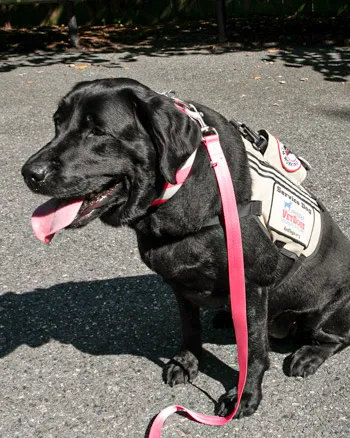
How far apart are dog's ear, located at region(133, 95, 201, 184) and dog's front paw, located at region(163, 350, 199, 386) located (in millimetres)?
1164

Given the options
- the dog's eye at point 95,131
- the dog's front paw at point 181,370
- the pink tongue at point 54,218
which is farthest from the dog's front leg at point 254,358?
the dog's eye at point 95,131

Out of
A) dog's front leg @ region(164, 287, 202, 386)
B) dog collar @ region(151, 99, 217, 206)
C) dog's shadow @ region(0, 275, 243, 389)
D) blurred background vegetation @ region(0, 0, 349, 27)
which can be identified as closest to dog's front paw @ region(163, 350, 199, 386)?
dog's front leg @ region(164, 287, 202, 386)

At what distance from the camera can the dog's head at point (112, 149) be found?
2578 millimetres

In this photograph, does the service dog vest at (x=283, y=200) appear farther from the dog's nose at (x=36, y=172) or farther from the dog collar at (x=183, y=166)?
the dog's nose at (x=36, y=172)

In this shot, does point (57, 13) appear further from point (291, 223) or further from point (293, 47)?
point (291, 223)

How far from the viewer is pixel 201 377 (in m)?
3.39

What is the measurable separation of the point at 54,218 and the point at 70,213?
8 centimetres

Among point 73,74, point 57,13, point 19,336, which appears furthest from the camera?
point 57,13

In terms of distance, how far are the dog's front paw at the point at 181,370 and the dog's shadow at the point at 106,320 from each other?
107 mm

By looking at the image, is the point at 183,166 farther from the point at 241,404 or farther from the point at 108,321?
the point at 108,321

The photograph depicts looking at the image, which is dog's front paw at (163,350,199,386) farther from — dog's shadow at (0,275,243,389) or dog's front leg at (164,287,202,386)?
dog's shadow at (0,275,243,389)

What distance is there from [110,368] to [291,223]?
1.27 meters

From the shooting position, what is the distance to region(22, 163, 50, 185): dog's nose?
102 inches

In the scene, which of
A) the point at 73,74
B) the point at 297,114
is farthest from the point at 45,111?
the point at 297,114
